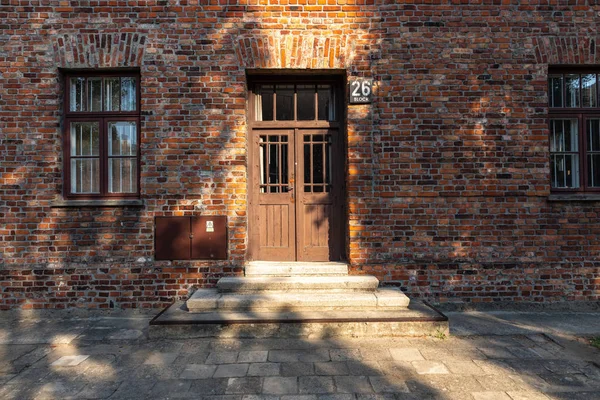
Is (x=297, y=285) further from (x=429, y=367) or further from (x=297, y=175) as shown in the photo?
(x=429, y=367)

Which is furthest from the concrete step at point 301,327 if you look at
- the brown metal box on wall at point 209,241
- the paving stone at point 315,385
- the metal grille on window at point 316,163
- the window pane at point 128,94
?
the window pane at point 128,94

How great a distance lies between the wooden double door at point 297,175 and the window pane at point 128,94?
1.78 m

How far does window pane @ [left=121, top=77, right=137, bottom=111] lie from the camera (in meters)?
5.14

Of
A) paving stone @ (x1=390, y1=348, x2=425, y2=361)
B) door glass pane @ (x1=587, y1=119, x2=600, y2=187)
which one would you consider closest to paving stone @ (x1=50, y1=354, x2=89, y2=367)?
paving stone @ (x1=390, y1=348, x2=425, y2=361)

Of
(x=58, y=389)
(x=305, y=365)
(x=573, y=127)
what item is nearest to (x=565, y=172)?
(x=573, y=127)

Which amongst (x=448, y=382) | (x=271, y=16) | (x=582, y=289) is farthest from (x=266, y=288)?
(x=582, y=289)

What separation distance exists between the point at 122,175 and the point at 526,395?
17.5 ft

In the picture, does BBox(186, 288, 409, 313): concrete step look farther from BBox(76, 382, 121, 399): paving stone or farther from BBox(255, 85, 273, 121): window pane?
BBox(255, 85, 273, 121): window pane

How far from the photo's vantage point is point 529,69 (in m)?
4.98

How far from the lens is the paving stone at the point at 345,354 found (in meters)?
3.40

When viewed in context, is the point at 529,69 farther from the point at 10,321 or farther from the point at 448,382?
the point at 10,321

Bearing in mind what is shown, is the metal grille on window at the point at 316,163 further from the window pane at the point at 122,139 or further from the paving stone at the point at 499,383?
the paving stone at the point at 499,383

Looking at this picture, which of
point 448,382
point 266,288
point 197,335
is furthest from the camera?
point 266,288

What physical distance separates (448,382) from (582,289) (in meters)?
3.30
